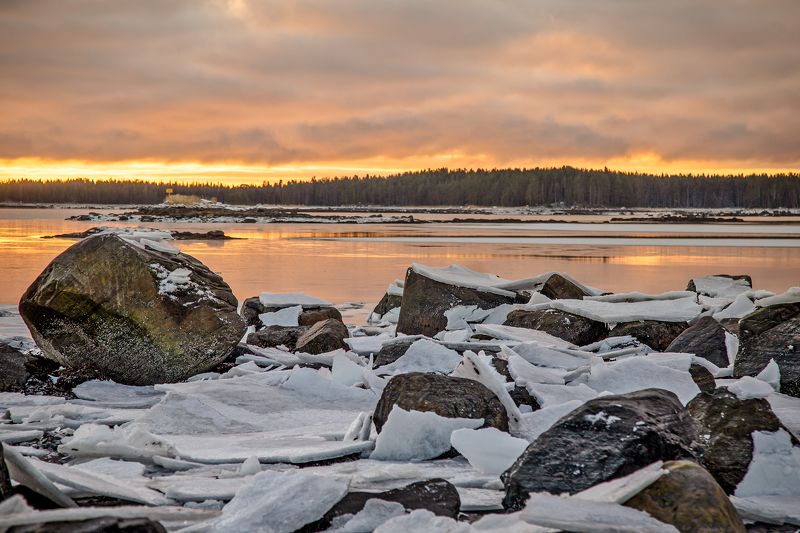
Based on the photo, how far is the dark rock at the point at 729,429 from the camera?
10.6 ft

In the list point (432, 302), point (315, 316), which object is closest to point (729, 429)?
point (432, 302)

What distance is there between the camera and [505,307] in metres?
7.40

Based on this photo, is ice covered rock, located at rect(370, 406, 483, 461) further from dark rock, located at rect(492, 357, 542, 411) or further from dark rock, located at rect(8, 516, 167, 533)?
dark rock, located at rect(8, 516, 167, 533)

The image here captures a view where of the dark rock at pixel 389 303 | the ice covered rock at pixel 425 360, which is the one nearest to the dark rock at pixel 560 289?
the dark rock at pixel 389 303

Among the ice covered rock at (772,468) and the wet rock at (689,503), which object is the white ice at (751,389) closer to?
the ice covered rock at (772,468)

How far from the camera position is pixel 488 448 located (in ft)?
11.3

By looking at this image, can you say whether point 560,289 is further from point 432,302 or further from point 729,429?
point 729,429

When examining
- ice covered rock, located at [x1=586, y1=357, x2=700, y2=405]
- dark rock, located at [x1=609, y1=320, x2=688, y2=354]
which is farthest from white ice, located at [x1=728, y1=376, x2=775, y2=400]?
dark rock, located at [x1=609, y1=320, x2=688, y2=354]

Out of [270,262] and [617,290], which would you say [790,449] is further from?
[270,262]

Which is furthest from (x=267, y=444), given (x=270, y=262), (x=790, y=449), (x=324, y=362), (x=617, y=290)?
(x=270, y=262)

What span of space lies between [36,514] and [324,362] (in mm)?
3613

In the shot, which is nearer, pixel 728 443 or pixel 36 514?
pixel 36 514

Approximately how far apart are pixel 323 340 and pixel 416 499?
3606 millimetres

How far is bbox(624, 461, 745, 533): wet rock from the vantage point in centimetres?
242
